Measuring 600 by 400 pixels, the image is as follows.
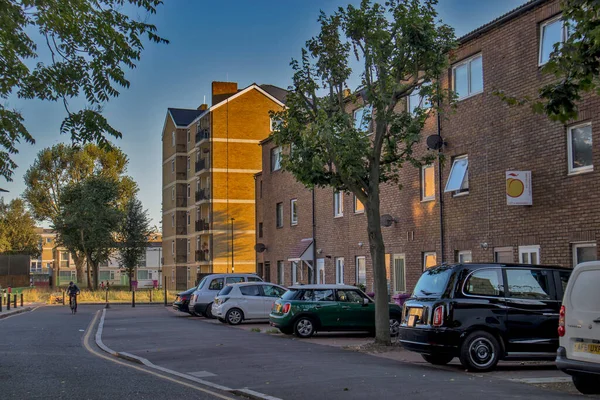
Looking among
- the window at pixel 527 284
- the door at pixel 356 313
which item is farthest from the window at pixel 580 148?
the door at pixel 356 313

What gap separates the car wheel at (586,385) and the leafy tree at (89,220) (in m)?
58.4

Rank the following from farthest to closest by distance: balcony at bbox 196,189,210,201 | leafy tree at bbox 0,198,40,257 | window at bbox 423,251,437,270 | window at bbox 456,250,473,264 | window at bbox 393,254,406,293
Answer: leafy tree at bbox 0,198,40,257 → balcony at bbox 196,189,210,201 → window at bbox 393,254,406,293 → window at bbox 423,251,437,270 → window at bbox 456,250,473,264

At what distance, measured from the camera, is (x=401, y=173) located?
2558 cm

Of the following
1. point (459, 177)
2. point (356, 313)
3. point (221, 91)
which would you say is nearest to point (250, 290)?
point (356, 313)

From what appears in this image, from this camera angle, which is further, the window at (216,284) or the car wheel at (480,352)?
the window at (216,284)

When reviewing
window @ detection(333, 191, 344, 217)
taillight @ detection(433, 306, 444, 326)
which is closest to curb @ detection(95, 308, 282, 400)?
taillight @ detection(433, 306, 444, 326)

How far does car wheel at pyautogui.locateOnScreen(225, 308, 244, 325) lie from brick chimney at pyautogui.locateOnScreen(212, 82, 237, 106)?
1500 inches

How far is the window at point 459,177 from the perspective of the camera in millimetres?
21641

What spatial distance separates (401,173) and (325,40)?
8.35 m

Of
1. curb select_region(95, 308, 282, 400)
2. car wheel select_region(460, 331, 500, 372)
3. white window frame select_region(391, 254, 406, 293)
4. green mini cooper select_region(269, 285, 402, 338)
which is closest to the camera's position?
curb select_region(95, 308, 282, 400)

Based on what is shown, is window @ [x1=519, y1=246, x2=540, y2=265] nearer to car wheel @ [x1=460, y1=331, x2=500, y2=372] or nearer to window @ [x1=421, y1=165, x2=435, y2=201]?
window @ [x1=421, y1=165, x2=435, y2=201]

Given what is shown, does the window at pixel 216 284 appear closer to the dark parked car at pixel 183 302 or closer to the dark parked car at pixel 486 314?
the dark parked car at pixel 183 302

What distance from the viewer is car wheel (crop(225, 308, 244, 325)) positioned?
26.7 meters

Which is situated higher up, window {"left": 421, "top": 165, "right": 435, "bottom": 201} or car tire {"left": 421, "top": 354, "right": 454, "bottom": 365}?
window {"left": 421, "top": 165, "right": 435, "bottom": 201}
